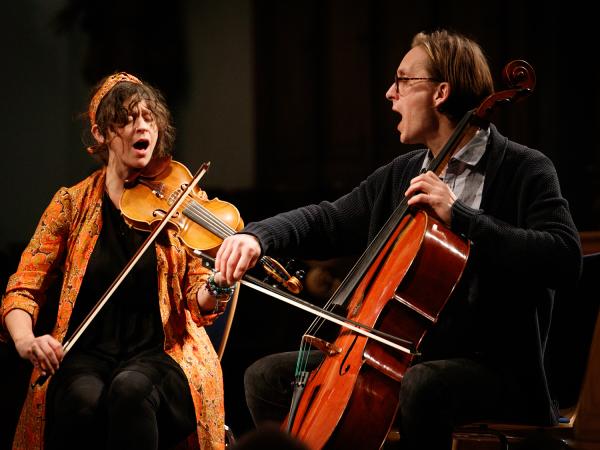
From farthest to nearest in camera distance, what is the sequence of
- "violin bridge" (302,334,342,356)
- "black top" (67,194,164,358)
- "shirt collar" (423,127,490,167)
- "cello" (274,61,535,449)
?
1. "black top" (67,194,164,358)
2. "shirt collar" (423,127,490,167)
3. "violin bridge" (302,334,342,356)
4. "cello" (274,61,535,449)

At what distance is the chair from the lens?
1.80 m

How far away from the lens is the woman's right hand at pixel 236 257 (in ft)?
5.78

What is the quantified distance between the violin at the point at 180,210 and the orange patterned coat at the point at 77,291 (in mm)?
60

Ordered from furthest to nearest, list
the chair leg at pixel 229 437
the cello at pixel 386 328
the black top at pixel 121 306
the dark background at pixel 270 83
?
the dark background at pixel 270 83 → the chair leg at pixel 229 437 → the black top at pixel 121 306 → the cello at pixel 386 328

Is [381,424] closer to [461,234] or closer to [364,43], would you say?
[461,234]

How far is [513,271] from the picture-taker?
A: 1671mm

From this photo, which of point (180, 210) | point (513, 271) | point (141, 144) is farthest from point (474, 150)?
point (141, 144)

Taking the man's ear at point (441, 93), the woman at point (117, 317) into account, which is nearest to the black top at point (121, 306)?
the woman at point (117, 317)

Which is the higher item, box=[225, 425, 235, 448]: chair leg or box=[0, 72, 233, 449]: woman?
box=[0, 72, 233, 449]: woman

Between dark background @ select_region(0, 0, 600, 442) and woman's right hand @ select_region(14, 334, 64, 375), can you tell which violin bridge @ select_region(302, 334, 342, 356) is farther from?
dark background @ select_region(0, 0, 600, 442)

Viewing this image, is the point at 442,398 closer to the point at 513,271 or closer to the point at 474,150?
the point at 513,271

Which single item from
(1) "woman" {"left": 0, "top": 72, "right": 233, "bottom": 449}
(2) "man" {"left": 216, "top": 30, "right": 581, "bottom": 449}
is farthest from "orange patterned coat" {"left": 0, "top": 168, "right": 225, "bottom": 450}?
(2) "man" {"left": 216, "top": 30, "right": 581, "bottom": 449}

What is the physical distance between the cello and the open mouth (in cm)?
66

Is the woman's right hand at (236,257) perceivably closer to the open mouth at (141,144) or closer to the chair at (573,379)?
the open mouth at (141,144)
